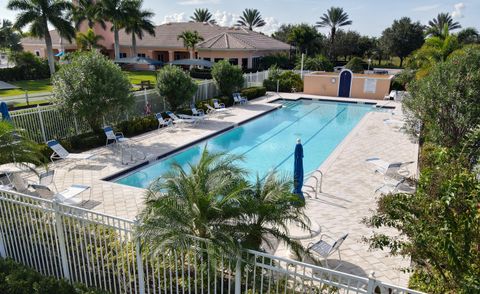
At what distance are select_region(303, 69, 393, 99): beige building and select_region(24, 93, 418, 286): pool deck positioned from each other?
9.96 meters

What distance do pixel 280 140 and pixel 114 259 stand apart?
506 inches

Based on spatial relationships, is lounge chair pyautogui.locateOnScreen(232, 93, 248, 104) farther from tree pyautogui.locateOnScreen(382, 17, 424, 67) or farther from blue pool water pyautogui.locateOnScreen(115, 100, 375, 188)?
tree pyautogui.locateOnScreen(382, 17, 424, 67)

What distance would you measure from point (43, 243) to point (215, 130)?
39.0 ft

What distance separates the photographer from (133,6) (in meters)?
40.8

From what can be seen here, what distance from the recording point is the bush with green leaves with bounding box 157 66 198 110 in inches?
727

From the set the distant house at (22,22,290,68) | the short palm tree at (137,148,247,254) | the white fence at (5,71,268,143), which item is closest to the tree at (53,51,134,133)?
the white fence at (5,71,268,143)

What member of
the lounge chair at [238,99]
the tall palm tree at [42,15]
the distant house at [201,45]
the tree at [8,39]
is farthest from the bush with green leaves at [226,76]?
the tree at [8,39]

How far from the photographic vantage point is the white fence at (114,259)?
16.1 ft

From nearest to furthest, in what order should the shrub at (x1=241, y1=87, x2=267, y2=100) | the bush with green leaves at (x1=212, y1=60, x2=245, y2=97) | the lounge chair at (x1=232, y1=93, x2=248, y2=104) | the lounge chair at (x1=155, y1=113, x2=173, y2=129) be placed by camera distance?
the lounge chair at (x1=155, y1=113, x2=173, y2=129) → the bush with green leaves at (x1=212, y1=60, x2=245, y2=97) → the lounge chair at (x1=232, y1=93, x2=248, y2=104) → the shrub at (x1=241, y1=87, x2=267, y2=100)

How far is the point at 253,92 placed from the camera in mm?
27156

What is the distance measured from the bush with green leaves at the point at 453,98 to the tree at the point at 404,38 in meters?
52.3

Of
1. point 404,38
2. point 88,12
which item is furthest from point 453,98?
point 404,38

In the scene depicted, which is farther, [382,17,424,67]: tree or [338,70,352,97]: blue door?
[382,17,424,67]: tree

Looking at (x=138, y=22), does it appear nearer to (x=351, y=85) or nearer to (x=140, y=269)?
(x=351, y=85)
